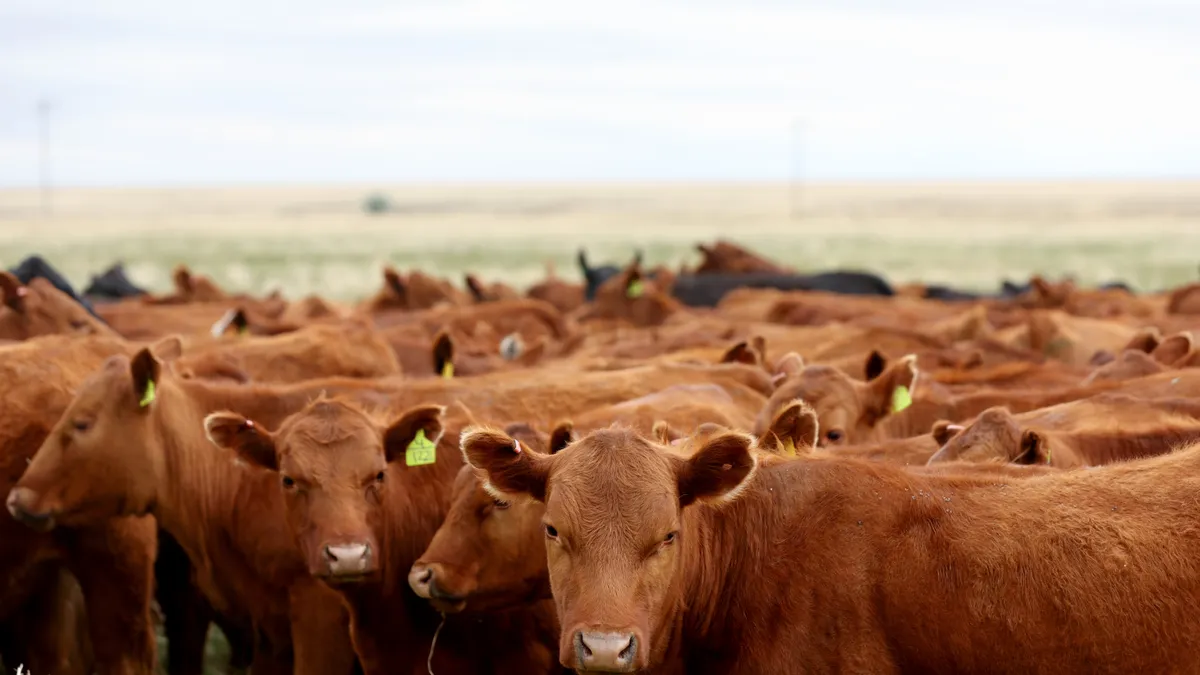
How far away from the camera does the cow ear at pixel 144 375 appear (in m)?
6.67

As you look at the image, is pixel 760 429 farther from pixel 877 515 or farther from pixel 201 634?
pixel 201 634

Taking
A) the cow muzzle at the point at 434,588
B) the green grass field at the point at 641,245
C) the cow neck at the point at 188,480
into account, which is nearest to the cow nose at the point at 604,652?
the cow muzzle at the point at 434,588

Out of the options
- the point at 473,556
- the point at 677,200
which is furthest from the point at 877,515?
the point at 677,200

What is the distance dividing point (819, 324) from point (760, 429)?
9136mm

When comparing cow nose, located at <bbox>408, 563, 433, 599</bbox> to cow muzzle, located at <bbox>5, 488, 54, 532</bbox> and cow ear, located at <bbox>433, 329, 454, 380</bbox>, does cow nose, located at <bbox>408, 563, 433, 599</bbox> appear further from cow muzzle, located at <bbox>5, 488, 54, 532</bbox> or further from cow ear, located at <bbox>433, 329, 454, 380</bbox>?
cow ear, located at <bbox>433, 329, 454, 380</bbox>

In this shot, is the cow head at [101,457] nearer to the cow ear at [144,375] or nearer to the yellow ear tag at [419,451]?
the cow ear at [144,375]

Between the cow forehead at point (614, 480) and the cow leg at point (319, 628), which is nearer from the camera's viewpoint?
the cow forehead at point (614, 480)

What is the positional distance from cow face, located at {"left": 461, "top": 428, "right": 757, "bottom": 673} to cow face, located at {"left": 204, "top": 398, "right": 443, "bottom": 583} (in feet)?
3.95

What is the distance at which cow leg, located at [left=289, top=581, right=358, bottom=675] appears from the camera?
6.44 meters

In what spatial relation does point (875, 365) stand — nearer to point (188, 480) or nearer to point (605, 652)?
point (188, 480)

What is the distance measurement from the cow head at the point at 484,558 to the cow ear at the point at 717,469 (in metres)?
1.23

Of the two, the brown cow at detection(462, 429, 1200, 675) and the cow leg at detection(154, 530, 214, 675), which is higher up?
the brown cow at detection(462, 429, 1200, 675)

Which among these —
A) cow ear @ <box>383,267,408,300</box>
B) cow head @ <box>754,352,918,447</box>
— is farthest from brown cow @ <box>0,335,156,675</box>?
cow ear @ <box>383,267,408,300</box>

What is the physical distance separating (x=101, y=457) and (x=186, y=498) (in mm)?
442
